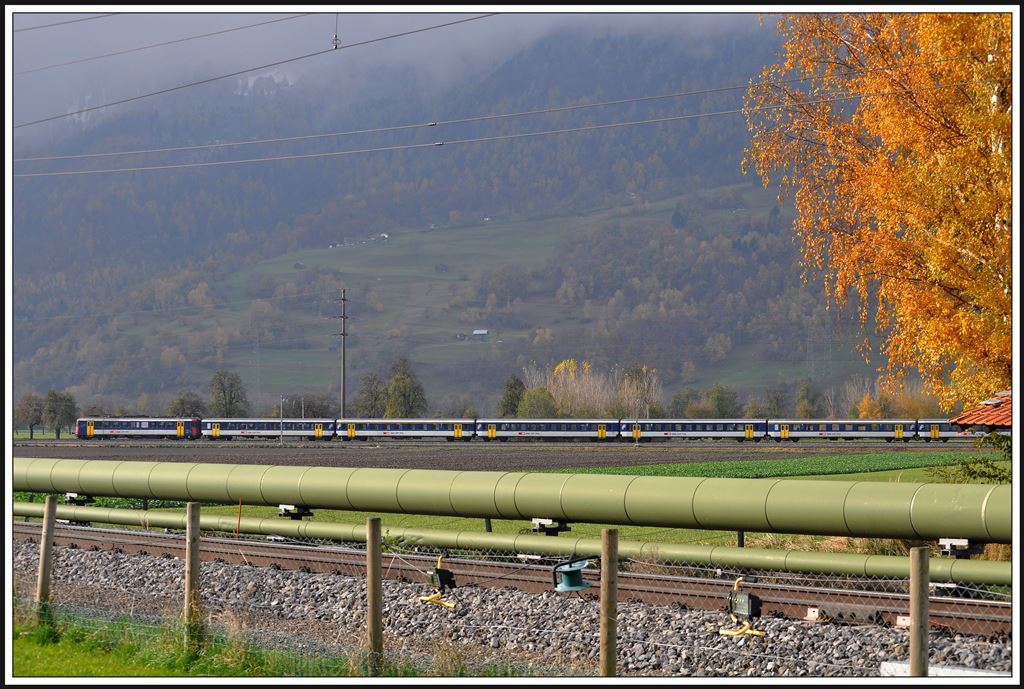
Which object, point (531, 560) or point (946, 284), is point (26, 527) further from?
point (946, 284)

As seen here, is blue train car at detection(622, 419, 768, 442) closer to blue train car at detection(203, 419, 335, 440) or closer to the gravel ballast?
blue train car at detection(203, 419, 335, 440)

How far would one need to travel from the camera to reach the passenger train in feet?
249

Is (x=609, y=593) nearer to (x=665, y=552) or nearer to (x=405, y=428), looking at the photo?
(x=665, y=552)

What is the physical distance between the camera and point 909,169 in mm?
18922

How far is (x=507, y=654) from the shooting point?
12.8m

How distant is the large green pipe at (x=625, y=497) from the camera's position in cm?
1242

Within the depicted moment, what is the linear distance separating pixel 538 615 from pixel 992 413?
895 centimetres

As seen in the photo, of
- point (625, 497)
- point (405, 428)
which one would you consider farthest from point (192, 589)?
point (405, 428)

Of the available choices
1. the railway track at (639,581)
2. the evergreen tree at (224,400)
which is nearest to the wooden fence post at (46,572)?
the railway track at (639,581)

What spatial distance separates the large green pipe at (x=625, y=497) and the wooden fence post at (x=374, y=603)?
17.2ft

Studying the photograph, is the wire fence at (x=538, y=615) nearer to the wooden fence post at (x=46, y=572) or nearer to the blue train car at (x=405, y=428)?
the wooden fence post at (x=46, y=572)

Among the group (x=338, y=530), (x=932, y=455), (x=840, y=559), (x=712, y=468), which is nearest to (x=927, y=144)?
(x=840, y=559)

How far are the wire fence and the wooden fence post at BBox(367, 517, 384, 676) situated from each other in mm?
214

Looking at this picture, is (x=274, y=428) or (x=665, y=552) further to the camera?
(x=274, y=428)
